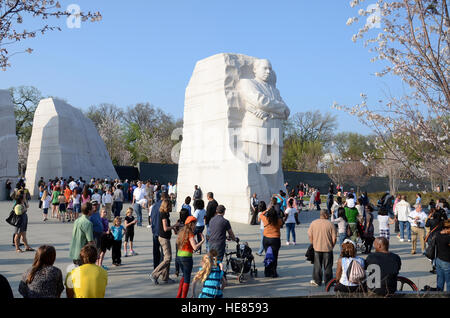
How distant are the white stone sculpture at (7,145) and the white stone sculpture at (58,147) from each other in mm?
2407

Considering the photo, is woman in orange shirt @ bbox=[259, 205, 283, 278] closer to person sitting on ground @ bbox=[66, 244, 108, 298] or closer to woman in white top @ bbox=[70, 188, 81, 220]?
person sitting on ground @ bbox=[66, 244, 108, 298]

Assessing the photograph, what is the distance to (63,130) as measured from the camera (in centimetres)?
2730

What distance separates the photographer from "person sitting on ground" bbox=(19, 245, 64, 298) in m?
4.15

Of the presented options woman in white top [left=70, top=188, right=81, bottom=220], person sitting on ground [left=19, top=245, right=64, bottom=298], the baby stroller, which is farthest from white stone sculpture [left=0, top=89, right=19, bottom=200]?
person sitting on ground [left=19, top=245, right=64, bottom=298]

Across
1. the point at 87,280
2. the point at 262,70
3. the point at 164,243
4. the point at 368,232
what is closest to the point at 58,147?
the point at 262,70

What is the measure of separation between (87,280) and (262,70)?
14.8 metres

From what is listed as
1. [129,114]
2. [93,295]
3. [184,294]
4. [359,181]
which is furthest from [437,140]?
[129,114]

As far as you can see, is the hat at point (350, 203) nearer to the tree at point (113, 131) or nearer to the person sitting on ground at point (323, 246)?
the person sitting on ground at point (323, 246)

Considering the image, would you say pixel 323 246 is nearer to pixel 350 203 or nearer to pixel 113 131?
pixel 350 203

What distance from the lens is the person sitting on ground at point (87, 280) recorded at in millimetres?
4211

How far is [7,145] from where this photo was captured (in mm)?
23859

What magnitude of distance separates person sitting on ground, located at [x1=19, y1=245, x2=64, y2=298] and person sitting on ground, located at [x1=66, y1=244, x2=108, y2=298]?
0.15m

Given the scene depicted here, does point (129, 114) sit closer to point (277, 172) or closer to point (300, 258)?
point (277, 172)

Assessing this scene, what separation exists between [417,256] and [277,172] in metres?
7.91
